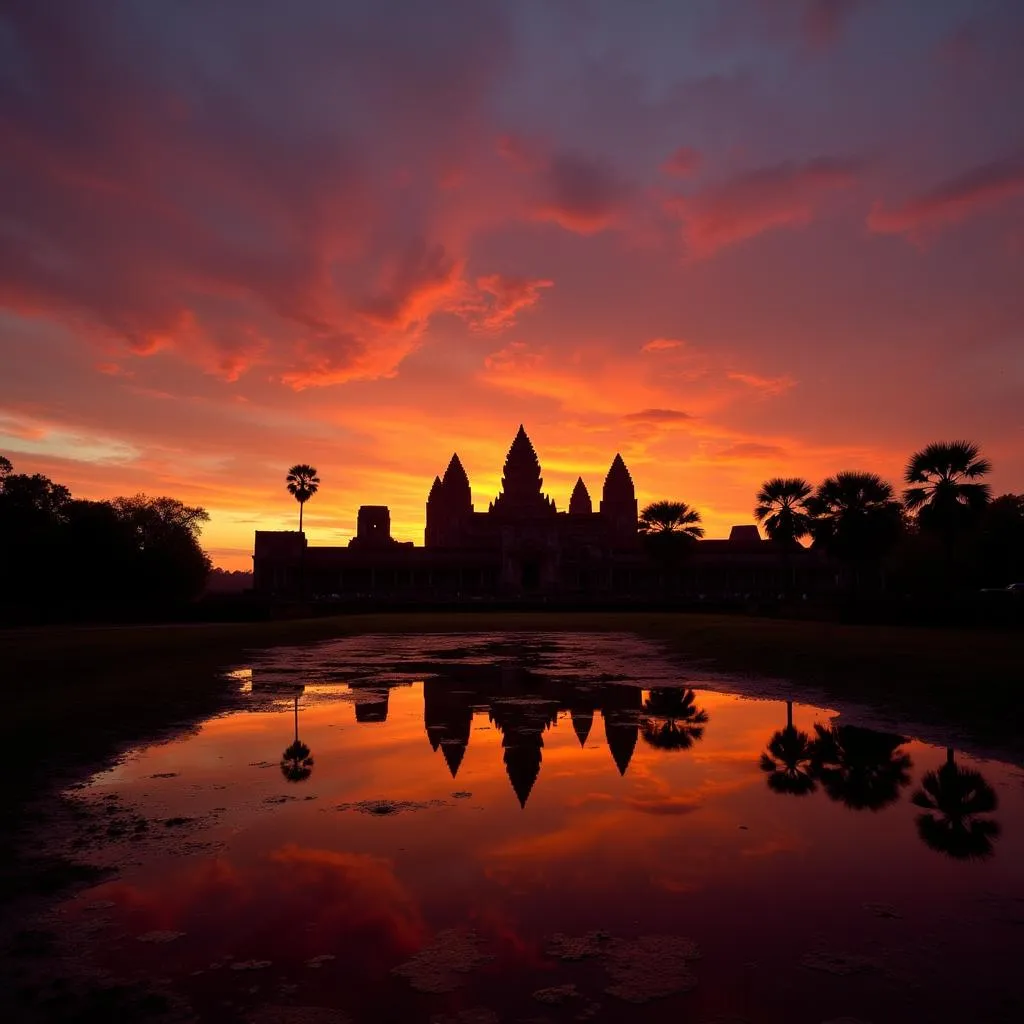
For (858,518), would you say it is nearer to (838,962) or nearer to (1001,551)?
(1001,551)

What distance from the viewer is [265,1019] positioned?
4289 mm

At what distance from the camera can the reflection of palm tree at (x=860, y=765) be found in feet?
28.3

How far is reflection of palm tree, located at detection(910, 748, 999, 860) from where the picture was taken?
7.02 metres

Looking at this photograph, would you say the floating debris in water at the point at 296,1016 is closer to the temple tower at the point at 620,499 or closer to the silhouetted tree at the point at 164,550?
the silhouetted tree at the point at 164,550

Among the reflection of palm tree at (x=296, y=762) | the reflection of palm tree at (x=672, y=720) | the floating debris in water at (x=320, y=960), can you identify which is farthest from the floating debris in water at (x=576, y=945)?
the reflection of palm tree at (x=672, y=720)

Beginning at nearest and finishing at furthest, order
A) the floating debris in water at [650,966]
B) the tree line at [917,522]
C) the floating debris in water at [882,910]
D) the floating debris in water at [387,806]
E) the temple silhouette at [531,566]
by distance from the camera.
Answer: the floating debris in water at [650,966] < the floating debris in water at [882,910] < the floating debris in water at [387,806] < the tree line at [917,522] < the temple silhouette at [531,566]

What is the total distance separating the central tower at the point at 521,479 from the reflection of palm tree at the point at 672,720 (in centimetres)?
9458

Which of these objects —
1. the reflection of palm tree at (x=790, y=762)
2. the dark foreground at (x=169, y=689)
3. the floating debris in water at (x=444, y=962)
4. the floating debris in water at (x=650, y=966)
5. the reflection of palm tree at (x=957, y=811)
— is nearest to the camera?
the floating debris in water at (x=650, y=966)

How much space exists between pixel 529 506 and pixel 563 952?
105 metres

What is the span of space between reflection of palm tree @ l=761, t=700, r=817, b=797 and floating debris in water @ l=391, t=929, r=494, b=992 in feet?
16.4

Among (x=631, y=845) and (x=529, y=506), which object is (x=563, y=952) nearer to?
(x=631, y=845)

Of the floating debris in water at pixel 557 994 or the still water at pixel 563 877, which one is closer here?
the floating debris in water at pixel 557 994

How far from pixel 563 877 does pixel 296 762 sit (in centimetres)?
523

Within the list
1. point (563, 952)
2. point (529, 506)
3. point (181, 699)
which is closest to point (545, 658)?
point (181, 699)
